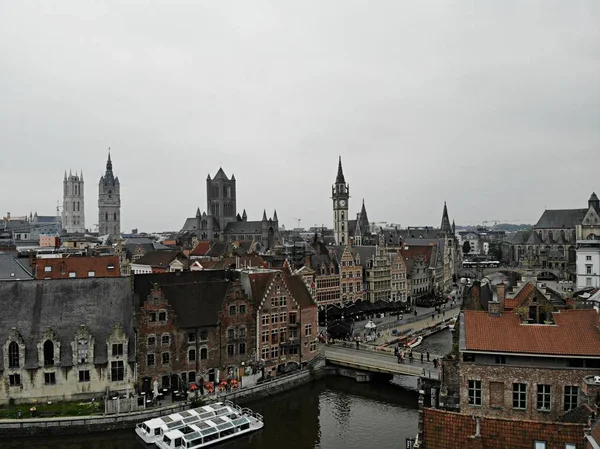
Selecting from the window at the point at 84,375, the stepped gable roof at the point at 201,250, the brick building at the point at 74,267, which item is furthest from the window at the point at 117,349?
the stepped gable roof at the point at 201,250

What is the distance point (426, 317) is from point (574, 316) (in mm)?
54230

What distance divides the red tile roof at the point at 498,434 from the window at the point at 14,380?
34781mm

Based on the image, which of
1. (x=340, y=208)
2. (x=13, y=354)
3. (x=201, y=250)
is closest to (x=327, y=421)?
(x=13, y=354)

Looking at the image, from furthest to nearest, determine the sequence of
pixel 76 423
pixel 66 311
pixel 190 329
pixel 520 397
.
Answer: pixel 190 329 < pixel 66 311 < pixel 76 423 < pixel 520 397

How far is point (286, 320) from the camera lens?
57.2 meters

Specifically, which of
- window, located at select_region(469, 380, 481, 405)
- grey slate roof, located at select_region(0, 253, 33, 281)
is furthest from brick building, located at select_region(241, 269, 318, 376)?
grey slate roof, located at select_region(0, 253, 33, 281)

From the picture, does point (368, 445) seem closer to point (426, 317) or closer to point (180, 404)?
point (180, 404)

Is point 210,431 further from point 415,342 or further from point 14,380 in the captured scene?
point 415,342

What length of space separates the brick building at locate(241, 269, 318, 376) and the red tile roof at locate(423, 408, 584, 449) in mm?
33672

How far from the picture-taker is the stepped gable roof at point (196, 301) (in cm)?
5012

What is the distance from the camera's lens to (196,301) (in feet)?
169

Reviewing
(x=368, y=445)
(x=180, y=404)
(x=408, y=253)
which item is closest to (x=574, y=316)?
(x=368, y=445)

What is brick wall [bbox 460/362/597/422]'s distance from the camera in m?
30.5

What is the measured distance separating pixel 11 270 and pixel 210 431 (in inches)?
Result: 1541
